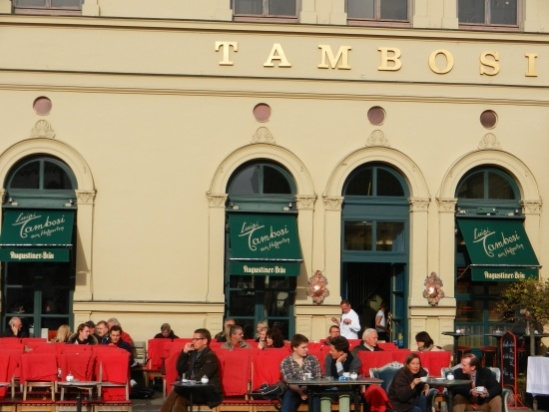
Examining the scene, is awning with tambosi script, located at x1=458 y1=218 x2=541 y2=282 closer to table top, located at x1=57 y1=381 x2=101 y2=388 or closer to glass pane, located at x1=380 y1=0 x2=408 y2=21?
glass pane, located at x1=380 y1=0 x2=408 y2=21

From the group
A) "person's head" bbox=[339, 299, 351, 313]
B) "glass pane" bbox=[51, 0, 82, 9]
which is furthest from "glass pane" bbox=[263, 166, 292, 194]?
"glass pane" bbox=[51, 0, 82, 9]

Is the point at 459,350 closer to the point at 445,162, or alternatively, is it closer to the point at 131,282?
the point at 445,162

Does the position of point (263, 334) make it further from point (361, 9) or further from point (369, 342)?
point (361, 9)

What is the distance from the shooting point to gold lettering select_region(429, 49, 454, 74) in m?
29.8

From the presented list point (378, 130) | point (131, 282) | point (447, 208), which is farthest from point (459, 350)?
point (131, 282)

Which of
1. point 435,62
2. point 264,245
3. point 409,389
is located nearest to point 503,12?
point 435,62

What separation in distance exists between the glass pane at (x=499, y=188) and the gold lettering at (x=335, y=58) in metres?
4.00

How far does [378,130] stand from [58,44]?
22.9ft

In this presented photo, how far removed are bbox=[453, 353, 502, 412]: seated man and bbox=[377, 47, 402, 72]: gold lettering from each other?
33.7ft

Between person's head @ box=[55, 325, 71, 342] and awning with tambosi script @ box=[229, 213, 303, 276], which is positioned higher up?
awning with tambosi script @ box=[229, 213, 303, 276]

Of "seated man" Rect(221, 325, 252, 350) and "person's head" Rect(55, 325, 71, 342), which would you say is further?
→ "person's head" Rect(55, 325, 71, 342)

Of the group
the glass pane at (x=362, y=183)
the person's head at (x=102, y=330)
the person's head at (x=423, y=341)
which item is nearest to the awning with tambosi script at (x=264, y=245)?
the glass pane at (x=362, y=183)

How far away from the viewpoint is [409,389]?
1961cm

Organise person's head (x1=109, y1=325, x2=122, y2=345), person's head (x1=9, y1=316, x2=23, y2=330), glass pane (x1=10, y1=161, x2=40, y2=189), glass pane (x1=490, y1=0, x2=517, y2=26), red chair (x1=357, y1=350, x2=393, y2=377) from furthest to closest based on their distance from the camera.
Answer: glass pane (x1=490, y1=0, x2=517, y2=26) → glass pane (x1=10, y1=161, x2=40, y2=189) → person's head (x1=9, y1=316, x2=23, y2=330) → person's head (x1=109, y1=325, x2=122, y2=345) → red chair (x1=357, y1=350, x2=393, y2=377)
